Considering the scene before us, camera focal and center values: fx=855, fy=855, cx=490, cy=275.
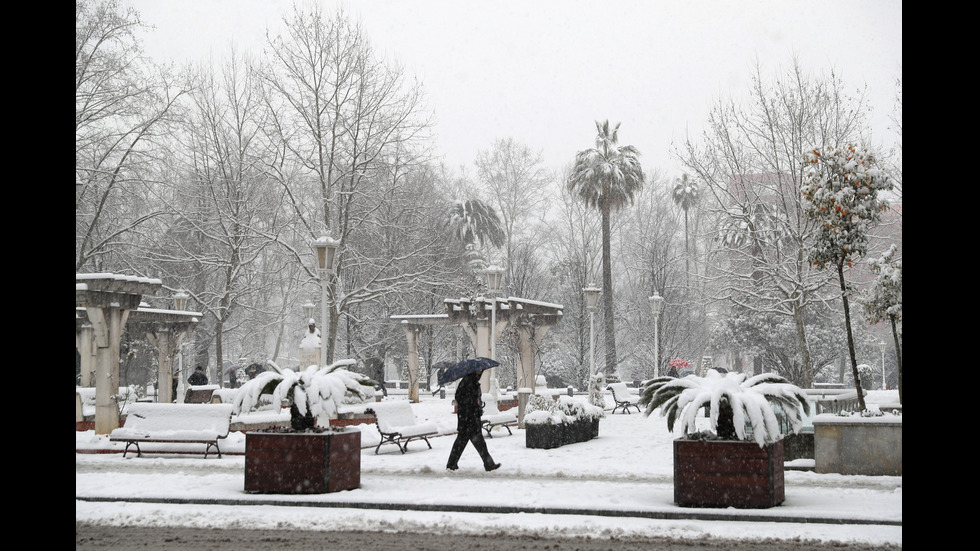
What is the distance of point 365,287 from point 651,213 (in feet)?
97.5

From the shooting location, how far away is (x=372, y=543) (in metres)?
7.26

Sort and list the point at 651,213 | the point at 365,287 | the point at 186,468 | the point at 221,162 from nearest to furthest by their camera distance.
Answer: the point at 186,468
the point at 365,287
the point at 221,162
the point at 651,213

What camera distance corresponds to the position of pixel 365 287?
2712cm

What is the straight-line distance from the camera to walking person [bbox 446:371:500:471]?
39.4ft

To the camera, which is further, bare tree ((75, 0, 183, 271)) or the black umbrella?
bare tree ((75, 0, 183, 271))

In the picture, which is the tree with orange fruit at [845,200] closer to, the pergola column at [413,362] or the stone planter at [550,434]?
the stone planter at [550,434]

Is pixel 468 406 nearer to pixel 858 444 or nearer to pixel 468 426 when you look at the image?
pixel 468 426

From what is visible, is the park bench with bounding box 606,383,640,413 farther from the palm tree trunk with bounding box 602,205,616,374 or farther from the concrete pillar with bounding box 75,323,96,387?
the concrete pillar with bounding box 75,323,96,387

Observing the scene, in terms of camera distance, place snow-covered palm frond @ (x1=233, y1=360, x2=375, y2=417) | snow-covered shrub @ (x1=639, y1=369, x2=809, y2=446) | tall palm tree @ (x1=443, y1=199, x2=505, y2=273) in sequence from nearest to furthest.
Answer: snow-covered shrub @ (x1=639, y1=369, x2=809, y2=446), snow-covered palm frond @ (x1=233, y1=360, x2=375, y2=417), tall palm tree @ (x1=443, y1=199, x2=505, y2=273)

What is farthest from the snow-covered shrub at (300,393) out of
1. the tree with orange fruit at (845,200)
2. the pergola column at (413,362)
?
the pergola column at (413,362)

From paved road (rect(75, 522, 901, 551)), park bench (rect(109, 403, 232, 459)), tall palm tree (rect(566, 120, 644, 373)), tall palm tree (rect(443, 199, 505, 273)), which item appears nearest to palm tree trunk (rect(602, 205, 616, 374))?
tall palm tree (rect(566, 120, 644, 373))

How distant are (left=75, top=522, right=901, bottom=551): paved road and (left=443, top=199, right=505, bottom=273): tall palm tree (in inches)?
1543
